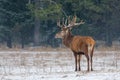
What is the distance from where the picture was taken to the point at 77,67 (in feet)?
68.1

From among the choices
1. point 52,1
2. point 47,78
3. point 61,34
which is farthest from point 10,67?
point 52,1

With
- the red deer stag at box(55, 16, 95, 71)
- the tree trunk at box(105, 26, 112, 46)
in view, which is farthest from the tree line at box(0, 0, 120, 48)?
the red deer stag at box(55, 16, 95, 71)

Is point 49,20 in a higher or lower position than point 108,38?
higher

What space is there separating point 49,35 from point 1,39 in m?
4.20

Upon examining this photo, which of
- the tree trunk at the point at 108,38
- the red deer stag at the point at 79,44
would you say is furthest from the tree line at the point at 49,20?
the red deer stag at the point at 79,44

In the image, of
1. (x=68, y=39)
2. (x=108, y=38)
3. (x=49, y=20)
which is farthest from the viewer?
(x=108, y=38)

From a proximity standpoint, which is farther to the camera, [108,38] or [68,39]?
[108,38]

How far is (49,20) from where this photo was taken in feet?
153

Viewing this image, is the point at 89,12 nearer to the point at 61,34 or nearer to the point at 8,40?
the point at 8,40

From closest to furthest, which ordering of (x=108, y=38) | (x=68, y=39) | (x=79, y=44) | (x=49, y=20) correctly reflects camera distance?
(x=79, y=44), (x=68, y=39), (x=49, y=20), (x=108, y=38)

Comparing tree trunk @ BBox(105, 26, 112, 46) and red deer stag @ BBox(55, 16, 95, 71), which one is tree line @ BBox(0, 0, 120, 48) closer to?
tree trunk @ BBox(105, 26, 112, 46)

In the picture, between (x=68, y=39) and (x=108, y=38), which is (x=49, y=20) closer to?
(x=108, y=38)

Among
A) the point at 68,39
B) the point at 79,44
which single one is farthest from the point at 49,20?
the point at 79,44

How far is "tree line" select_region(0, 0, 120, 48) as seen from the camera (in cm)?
4550
